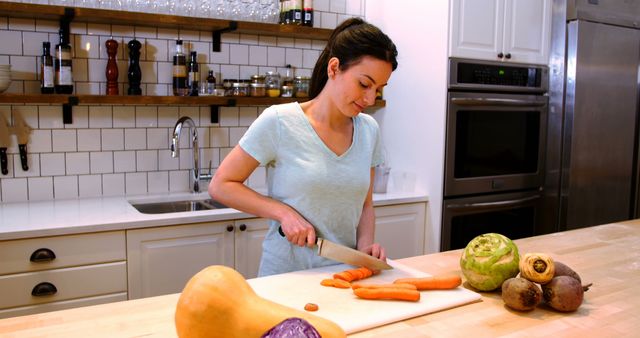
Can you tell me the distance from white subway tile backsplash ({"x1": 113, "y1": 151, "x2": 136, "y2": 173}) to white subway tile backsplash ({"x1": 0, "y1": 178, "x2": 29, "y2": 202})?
1.41ft

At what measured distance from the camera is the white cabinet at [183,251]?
2.59 m

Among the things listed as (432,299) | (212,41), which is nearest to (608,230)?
(432,299)

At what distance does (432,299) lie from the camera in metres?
1.52

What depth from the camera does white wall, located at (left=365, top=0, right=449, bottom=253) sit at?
331cm

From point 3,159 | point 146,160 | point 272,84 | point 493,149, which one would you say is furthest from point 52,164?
point 493,149

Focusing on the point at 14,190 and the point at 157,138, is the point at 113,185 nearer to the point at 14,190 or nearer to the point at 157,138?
the point at 157,138

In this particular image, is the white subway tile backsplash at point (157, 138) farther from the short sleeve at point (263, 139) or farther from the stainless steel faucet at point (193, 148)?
the short sleeve at point (263, 139)

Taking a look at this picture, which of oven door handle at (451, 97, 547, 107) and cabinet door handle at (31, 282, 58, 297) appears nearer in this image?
cabinet door handle at (31, 282, 58, 297)

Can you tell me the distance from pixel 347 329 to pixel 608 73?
309 centimetres

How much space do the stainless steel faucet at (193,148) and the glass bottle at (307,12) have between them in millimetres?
852

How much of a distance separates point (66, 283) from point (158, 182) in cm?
92

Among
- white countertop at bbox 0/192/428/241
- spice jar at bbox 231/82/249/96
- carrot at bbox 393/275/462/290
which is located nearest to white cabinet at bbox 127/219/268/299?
white countertop at bbox 0/192/428/241

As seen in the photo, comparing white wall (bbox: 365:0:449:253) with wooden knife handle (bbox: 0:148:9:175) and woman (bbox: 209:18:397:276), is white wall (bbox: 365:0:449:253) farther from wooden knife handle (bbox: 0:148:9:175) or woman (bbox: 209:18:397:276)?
wooden knife handle (bbox: 0:148:9:175)

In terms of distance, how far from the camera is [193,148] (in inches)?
128
